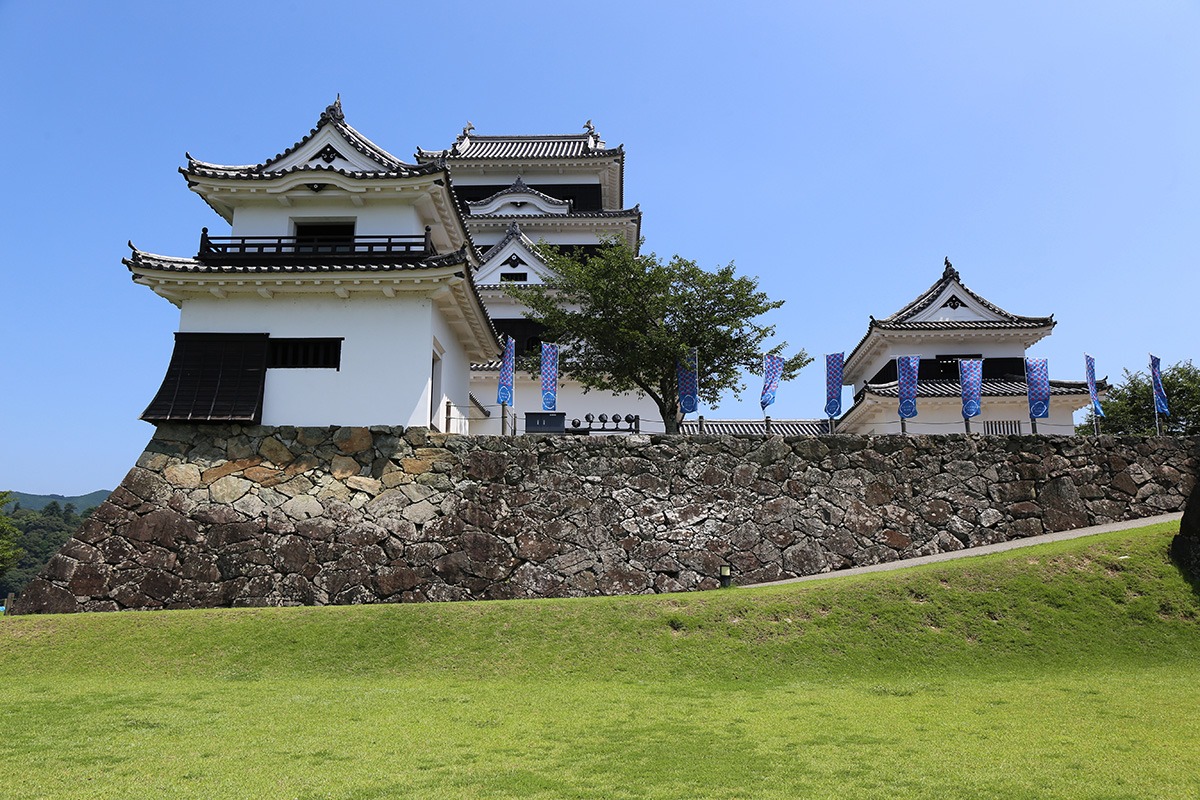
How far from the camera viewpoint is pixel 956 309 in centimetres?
2756

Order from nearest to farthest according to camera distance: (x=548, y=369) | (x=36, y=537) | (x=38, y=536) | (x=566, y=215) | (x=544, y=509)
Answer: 1. (x=544, y=509)
2. (x=548, y=369)
3. (x=566, y=215)
4. (x=36, y=537)
5. (x=38, y=536)

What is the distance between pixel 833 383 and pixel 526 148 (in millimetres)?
22332

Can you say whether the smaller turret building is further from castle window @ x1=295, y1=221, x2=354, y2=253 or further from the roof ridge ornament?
castle window @ x1=295, y1=221, x2=354, y2=253

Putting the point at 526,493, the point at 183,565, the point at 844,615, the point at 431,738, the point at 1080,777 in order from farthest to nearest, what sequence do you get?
the point at 526,493 → the point at 183,565 → the point at 844,615 → the point at 431,738 → the point at 1080,777

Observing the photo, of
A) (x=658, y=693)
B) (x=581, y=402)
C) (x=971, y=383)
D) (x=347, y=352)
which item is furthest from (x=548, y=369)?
(x=658, y=693)

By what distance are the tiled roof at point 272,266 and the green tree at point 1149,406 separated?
87.0 ft

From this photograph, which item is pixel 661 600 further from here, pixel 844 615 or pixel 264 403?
pixel 264 403

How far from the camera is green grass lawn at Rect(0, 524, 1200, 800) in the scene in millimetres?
6211

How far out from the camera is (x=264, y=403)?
16.2m

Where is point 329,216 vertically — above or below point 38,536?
above

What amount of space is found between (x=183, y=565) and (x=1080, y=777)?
1439 centimetres

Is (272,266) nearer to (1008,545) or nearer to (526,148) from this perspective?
(1008,545)

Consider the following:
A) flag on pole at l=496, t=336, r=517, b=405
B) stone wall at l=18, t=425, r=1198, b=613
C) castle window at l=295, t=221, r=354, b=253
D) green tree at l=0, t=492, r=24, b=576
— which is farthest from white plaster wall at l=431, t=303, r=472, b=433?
green tree at l=0, t=492, r=24, b=576

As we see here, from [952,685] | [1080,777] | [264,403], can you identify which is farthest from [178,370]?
[1080,777]
